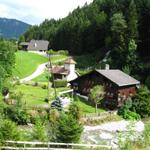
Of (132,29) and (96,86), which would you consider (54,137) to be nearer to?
(96,86)

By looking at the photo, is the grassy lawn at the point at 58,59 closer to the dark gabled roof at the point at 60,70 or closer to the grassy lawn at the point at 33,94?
the dark gabled roof at the point at 60,70

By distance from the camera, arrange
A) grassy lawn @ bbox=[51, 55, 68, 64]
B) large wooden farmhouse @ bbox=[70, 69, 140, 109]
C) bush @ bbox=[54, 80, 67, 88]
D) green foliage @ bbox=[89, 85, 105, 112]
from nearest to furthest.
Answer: green foliage @ bbox=[89, 85, 105, 112], large wooden farmhouse @ bbox=[70, 69, 140, 109], bush @ bbox=[54, 80, 67, 88], grassy lawn @ bbox=[51, 55, 68, 64]

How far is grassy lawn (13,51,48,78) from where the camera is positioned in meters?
85.2

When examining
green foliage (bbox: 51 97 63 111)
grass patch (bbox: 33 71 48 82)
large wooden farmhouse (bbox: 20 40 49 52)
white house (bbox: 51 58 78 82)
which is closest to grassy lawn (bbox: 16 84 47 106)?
green foliage (bbox: 51 97 63 111)

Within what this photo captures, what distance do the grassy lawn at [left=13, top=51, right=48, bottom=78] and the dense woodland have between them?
12.4 metres

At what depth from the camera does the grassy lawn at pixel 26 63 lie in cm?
8517

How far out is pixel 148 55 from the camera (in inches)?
3472

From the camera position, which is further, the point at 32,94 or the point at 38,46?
the point at 38,46

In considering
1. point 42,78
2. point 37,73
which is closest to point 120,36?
point 37,73

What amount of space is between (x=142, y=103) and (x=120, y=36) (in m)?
30.2

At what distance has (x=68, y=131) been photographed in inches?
1273

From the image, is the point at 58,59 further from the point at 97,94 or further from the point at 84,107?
the point at 84,107

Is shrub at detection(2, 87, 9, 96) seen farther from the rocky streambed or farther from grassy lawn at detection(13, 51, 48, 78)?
grassy lawn at detection(13, 51, 48, 78)

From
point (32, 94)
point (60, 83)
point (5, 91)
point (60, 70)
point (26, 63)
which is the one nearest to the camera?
point (5, 91)
